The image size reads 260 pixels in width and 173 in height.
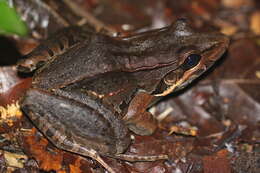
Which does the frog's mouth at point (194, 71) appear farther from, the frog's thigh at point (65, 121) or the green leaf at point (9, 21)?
the green leaf at point (9, 21)

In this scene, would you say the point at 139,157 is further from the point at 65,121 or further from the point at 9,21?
the point at 9,21

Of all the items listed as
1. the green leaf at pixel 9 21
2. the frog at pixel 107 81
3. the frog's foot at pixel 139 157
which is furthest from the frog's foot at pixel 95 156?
the green leaf at pixel 9 21

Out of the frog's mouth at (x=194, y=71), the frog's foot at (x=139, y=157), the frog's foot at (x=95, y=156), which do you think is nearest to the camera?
the frog's foot at (x=95, y=156)

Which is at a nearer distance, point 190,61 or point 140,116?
point 190,61

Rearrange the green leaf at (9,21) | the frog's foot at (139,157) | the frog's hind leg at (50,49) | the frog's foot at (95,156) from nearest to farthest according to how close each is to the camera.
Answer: the green leaf at (9,21), the frog's foot at (95,156), the frog's hind leg at (50,49), the frog's foot at (139,157)

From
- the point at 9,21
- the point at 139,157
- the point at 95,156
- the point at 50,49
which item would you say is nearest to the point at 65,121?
the point at 95,156

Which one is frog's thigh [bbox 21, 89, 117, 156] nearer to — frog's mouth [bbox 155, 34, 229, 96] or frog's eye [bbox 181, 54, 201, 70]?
frog's mouth [bbox 155, 34, 229, 96]

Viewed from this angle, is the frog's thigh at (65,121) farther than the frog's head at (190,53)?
No

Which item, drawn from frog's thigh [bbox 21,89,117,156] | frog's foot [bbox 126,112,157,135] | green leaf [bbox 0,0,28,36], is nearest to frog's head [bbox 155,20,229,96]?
frog's foot [bbox 126,112,157,135]

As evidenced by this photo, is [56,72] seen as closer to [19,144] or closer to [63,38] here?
[63,38]
